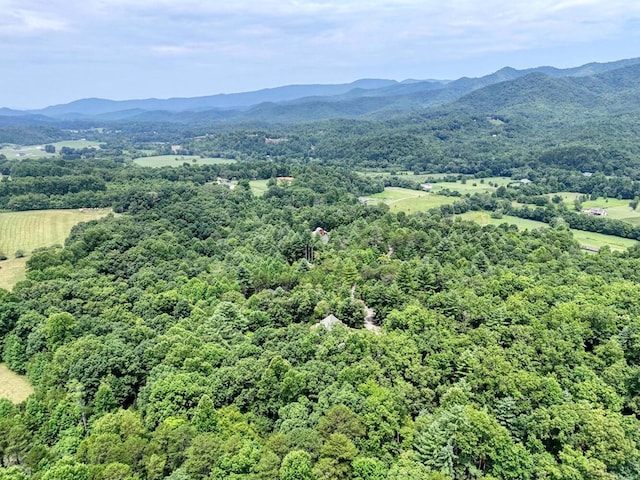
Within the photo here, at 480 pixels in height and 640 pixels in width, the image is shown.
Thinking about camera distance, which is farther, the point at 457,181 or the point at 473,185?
the point at 457,181

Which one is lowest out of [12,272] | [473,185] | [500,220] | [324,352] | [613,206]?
[613,206]

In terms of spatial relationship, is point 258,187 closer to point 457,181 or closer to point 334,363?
point 457,181

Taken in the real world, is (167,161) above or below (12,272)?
above

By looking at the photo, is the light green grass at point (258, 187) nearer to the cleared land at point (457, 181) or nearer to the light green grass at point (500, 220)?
the cleared land at point (457, 181)

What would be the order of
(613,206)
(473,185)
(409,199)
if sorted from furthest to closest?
(473,185) → (409,199) → (613,206)

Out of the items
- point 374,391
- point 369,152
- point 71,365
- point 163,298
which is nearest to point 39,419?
point 71,365

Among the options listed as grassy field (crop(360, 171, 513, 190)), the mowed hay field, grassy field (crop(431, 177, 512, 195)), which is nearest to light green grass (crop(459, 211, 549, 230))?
grassy field (crop(431, 177, 512, 195))

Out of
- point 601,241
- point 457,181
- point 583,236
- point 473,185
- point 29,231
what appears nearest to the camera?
point 601,241

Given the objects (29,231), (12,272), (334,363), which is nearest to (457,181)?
(29,231)

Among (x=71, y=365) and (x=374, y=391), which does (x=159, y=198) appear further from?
(x=374, y=391)
